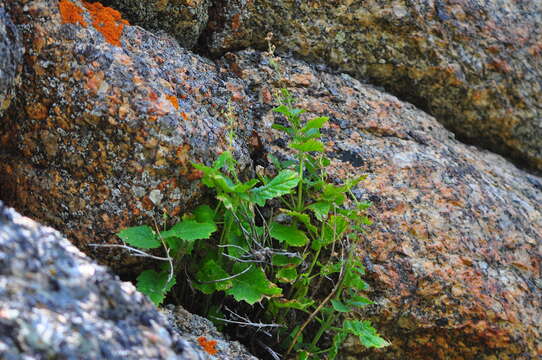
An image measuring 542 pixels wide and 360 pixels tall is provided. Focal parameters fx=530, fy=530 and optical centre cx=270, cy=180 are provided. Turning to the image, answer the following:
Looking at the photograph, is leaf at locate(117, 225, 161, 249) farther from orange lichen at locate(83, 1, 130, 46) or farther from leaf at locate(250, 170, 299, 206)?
orange lichen at locate(83, 1, 130, 46)

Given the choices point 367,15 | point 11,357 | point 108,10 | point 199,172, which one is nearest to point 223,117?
point 199,172

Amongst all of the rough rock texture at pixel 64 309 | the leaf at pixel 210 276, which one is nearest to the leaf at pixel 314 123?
the leaf at pixel 210 276

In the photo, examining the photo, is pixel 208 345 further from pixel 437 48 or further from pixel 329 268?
pixel 437 48

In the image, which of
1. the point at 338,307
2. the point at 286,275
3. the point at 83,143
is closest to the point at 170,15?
the point at 83,143

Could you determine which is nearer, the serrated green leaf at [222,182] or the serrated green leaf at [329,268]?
the serrated green leaf at [222,182]

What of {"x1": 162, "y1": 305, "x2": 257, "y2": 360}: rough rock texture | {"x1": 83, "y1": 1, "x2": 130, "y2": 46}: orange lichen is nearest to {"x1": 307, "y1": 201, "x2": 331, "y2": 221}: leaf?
{"x1": 162, "y1": 305, "x2": 257, "y2": 360}: rough rock texture

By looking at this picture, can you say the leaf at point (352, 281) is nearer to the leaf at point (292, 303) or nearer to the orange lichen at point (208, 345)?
the leaf at point (292, 303)
